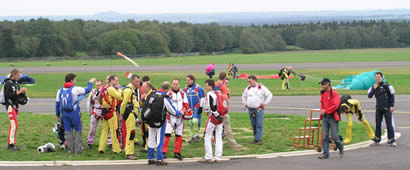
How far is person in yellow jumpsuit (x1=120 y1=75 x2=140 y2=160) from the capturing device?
38.5 feet

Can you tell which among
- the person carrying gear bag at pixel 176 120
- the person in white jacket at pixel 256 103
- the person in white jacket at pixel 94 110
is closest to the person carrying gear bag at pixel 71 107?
the person in white jacket at pixel 94 110

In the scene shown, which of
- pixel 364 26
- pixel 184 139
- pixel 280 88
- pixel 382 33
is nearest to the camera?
pixel 184 139

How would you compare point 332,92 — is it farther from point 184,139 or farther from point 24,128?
point 24,128

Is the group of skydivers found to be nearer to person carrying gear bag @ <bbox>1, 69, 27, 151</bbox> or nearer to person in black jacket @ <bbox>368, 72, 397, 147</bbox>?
person carrying gear bag @ <bbox>1, 69, 27, 151</bbox>

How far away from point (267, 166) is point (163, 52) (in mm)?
103472

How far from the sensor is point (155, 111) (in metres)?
11.1

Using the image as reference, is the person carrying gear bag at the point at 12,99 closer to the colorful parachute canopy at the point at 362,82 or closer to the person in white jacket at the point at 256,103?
the person in white jacket at the point at 256,103

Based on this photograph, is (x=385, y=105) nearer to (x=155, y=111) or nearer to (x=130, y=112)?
(x=155, y=111)

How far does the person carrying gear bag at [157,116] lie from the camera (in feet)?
36.6

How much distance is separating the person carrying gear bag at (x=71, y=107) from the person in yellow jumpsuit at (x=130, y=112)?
0.85 meters

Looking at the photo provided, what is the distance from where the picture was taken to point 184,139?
14469 millimetres

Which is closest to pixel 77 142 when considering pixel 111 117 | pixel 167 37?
pixel 111 117

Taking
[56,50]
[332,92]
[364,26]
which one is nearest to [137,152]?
[332,92]

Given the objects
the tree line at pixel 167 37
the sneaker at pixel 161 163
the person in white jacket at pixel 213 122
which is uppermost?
the tree line at pixel 167 37
